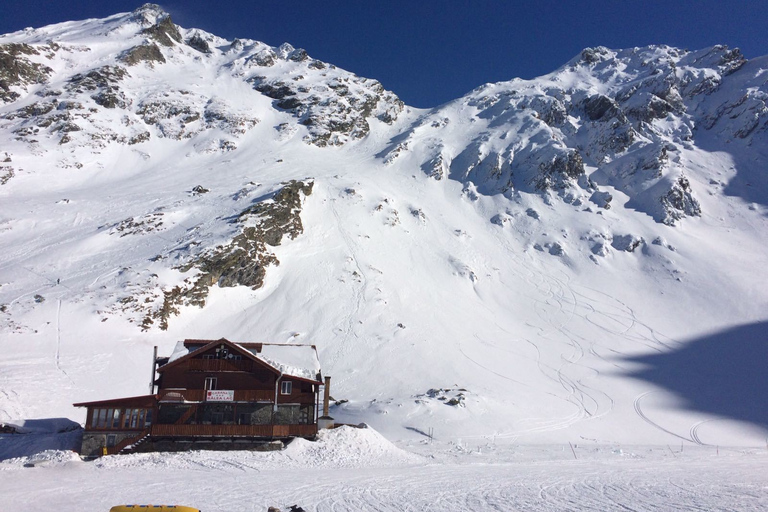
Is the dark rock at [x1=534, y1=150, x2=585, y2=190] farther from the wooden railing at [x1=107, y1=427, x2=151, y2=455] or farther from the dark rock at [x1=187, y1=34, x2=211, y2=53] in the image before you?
the dark rock at [x1=187, y1=34, x2=211, y2=53]

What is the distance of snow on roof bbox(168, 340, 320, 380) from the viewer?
31266 millimetres

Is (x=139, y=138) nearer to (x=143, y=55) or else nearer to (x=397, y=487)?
(x=143, y=55)

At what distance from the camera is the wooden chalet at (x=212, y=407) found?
27922 millimetres

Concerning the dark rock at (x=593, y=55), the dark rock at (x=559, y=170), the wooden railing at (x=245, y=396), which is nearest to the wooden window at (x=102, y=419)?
the wooden railing at (x=245, y=396)

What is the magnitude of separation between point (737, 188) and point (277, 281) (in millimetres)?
86193

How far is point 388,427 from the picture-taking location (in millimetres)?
37312

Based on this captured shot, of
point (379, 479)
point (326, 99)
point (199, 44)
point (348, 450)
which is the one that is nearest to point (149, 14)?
point (199, 44)

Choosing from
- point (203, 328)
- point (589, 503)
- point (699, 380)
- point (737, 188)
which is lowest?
point (589, 503)

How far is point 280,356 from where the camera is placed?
33.1 meters

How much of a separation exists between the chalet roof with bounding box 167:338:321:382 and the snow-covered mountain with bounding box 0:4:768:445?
840 cm

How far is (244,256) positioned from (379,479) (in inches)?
1669

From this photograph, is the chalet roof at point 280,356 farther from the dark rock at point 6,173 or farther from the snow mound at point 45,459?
the dark rock at point 6,173

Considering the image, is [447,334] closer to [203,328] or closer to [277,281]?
[277,281]

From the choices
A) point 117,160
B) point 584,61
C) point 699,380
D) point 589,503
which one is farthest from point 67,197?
point 584,61
